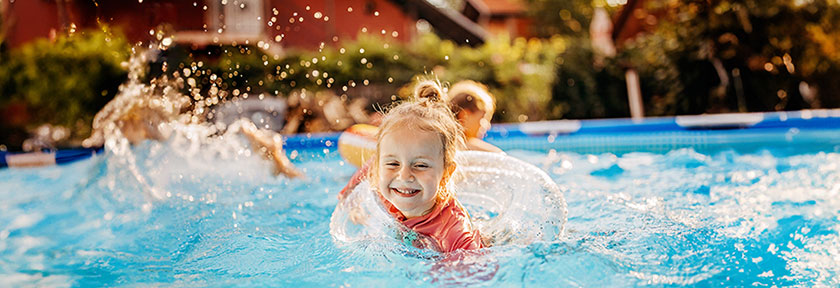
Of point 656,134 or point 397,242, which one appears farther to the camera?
point 656,134

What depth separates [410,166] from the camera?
244cm

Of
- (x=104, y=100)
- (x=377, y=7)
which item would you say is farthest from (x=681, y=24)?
(x=104, y=100)

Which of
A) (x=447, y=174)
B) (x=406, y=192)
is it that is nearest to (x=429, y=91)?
(x=447, y=174)

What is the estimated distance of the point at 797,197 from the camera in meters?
4.07

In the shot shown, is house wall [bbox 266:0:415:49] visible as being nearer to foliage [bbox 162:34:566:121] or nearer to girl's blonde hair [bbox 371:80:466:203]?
foliage [bbox 162:34:566:121]

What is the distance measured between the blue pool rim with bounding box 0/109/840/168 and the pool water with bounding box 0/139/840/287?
1.06 meters

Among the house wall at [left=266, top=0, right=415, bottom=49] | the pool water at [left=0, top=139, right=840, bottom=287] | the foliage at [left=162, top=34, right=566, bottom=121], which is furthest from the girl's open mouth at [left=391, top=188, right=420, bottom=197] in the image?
the house wall at [left=266, top=0, right=415, bottom=49]

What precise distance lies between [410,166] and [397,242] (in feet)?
1.30

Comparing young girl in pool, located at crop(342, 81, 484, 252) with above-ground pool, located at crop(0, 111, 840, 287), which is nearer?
young girl in pool, located at crop(342, 81, 484, 252)

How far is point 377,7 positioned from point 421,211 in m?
13.0

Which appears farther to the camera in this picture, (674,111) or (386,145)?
(674,111)

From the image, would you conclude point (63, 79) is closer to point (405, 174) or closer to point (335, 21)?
point (335, 21)

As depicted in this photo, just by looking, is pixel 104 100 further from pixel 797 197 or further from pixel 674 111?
pixel 797 197

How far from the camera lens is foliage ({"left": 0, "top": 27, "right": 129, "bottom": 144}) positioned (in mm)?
9508
